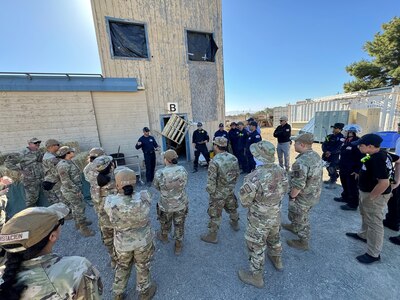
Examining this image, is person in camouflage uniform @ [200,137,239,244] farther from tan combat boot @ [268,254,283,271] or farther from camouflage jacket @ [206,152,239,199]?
tan combat boot @ [268,254,283,271]

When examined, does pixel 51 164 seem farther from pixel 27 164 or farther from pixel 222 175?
pixel 222 175

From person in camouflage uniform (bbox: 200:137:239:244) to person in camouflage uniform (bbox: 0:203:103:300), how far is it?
2.13m

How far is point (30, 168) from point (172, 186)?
12.4ft

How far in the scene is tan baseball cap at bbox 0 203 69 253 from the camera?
95 cm

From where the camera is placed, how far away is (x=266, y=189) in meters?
2.19

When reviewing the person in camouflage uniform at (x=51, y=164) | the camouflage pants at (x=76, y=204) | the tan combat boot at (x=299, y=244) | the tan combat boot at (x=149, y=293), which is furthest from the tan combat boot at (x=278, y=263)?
the person in camouflage uniform at (x=51, y=164)

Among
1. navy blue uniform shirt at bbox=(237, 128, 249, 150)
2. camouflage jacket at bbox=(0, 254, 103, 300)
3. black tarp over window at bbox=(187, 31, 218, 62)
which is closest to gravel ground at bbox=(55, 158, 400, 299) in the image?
camouflage jacket at bbox=(0, 254, 103, 300)

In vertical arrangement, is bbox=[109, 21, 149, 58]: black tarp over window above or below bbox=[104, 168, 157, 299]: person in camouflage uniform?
above

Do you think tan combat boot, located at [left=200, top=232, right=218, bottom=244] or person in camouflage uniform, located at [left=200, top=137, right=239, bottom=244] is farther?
tan combat boot, located at [left=200, top=232, right=218, bottom=244]

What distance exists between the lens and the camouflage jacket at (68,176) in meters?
3.23

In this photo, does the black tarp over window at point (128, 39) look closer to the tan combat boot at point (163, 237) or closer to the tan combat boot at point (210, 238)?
the tan combat boot at point (163, 237)

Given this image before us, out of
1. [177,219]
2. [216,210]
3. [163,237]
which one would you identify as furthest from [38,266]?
[216,210]

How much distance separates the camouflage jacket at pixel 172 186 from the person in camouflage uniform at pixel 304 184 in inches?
65.8

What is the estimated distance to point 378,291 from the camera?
7.13 feet
